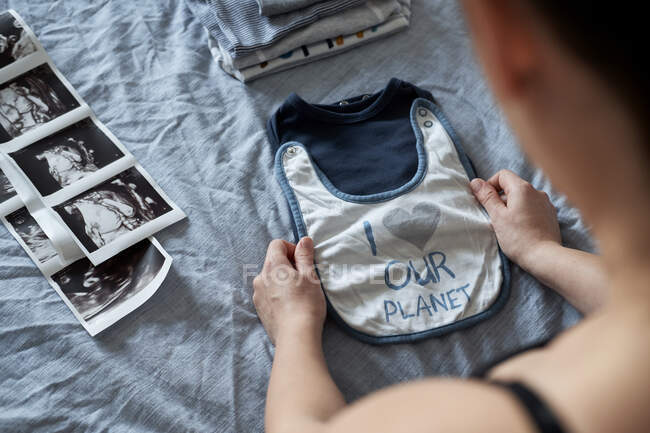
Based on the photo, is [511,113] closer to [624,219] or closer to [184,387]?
[624,219]

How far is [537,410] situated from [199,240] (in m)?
0.61

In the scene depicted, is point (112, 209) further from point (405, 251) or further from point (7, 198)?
point (405, 251)

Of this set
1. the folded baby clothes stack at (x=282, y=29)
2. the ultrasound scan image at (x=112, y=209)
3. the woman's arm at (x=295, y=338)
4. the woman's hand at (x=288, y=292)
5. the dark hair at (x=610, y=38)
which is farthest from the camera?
the folded baby clothes stack at (x=282, y=29)

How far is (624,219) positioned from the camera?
1.25ft

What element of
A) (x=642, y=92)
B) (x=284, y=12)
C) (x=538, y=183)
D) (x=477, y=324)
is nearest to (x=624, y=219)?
(x=642, y=92)

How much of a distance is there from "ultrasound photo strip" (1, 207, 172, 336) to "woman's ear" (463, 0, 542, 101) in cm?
62

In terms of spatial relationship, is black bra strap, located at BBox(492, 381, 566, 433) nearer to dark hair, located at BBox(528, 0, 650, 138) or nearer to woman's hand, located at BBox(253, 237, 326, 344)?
dark hair, located at BBox(528, 0, 650, 138)

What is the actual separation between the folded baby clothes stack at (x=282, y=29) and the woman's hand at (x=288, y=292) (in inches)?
15.0

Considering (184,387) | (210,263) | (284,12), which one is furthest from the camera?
(284,12)

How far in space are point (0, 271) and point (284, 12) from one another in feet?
2.09

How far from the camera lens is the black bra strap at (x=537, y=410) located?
15.7 inches

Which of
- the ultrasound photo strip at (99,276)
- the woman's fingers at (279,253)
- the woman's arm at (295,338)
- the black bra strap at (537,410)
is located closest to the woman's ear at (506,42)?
the black bra strap at (537,410)

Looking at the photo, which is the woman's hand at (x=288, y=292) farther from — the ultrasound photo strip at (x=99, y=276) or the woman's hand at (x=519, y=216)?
the woman's hand at (x=519, y=216)

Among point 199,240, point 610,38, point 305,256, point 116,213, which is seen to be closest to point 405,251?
point 305,256
